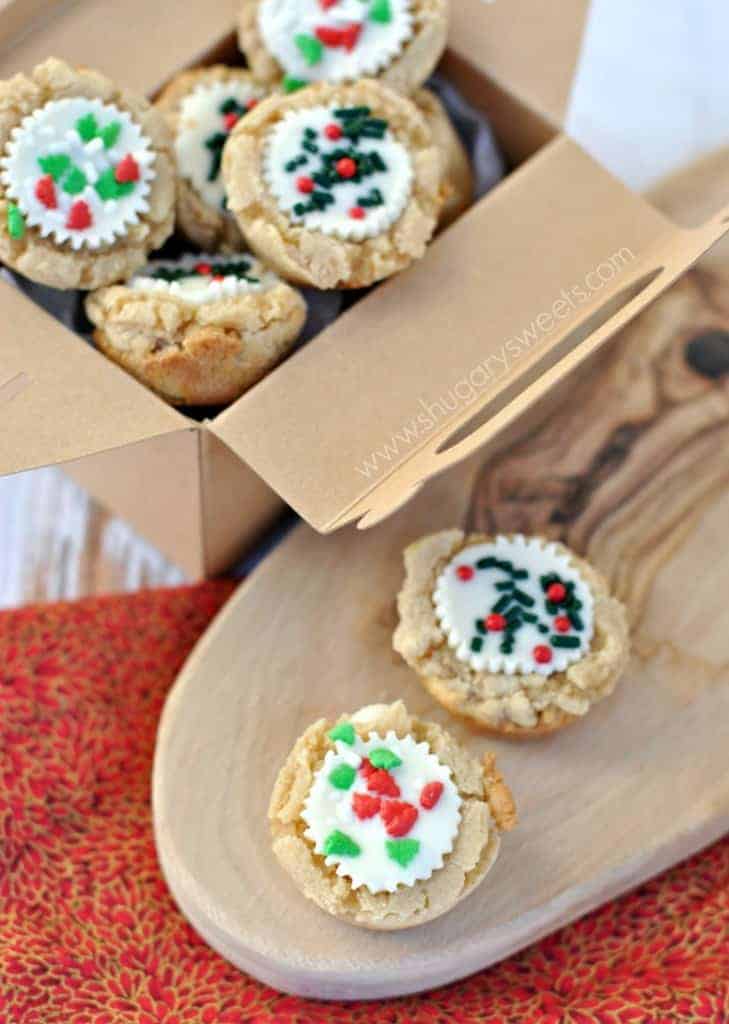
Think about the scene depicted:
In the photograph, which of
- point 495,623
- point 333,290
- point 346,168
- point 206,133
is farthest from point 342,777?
point 206,133

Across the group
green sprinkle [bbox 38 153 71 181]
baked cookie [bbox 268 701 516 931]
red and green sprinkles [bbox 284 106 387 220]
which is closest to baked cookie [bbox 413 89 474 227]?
red and green sprinkles [bbox 284 106 387 220]

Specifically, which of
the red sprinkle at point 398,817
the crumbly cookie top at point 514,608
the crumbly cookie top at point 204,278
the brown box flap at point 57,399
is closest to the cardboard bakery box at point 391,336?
the brown box flap at point 57,399

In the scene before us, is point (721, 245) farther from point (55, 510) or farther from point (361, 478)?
point (55, 510)

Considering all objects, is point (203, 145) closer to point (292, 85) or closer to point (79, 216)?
point (292, 85)

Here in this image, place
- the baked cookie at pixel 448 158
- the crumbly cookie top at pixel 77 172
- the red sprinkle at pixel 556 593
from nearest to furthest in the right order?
the crumbly cookie top at pixel 77 172, the red sprinkle at pixel 556 593, the baked cookie at pixel 448 158

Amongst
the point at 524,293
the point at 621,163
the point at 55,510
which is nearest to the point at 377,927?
the point at 524,293

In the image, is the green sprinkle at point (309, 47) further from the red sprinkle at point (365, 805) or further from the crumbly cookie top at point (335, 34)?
the red sprinkle at point (365, 805)

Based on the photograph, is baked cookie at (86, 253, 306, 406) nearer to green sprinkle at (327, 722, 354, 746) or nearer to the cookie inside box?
the cookie inside box
